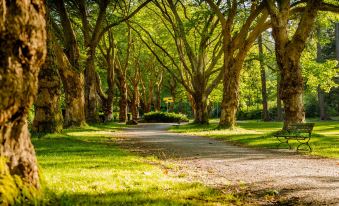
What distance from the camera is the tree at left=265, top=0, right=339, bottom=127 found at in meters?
19.5

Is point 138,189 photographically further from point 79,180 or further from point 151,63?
point 151,63

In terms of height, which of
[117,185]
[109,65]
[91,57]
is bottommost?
[117,185]

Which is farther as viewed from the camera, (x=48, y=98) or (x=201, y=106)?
(x=201, y=106)

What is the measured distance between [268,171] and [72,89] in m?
18.0

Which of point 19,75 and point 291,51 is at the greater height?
point 291,51

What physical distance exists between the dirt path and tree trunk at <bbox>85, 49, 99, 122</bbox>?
1596 centimetres

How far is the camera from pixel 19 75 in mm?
4750

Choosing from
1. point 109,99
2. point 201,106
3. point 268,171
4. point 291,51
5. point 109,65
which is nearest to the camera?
point 268,171

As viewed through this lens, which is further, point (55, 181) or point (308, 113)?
point (308, 113)

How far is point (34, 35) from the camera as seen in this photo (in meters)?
4.96

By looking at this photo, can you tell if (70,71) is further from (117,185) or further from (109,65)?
(117,185)

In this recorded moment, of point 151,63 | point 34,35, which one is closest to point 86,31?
point 34,35

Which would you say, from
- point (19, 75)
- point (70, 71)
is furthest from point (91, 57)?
point (19, 75)

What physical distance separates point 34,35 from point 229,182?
5.31 m
